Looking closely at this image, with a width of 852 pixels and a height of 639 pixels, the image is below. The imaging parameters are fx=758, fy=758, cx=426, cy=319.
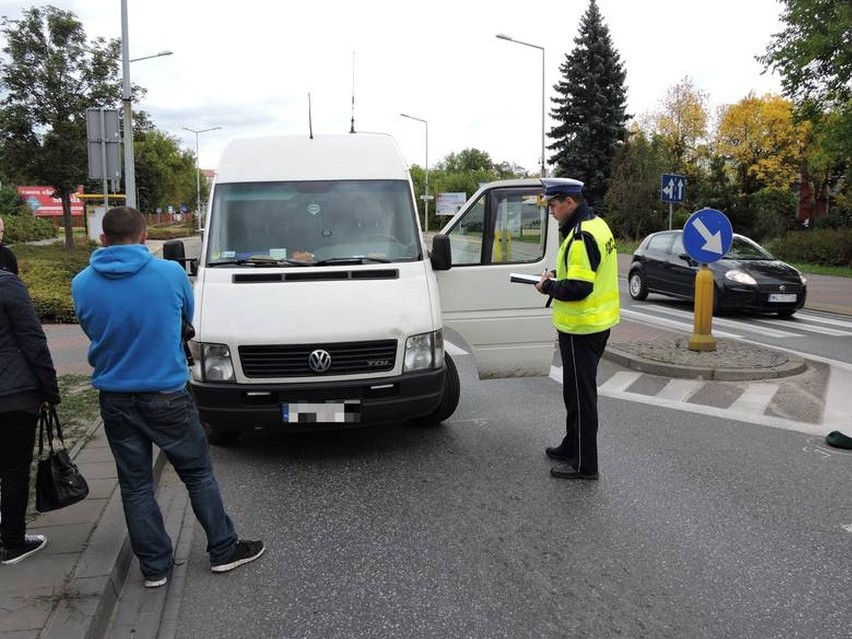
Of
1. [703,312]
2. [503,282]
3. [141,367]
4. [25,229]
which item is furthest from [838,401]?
[25,229]

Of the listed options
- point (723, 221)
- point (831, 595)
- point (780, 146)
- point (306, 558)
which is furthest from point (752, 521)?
point (780, 146)

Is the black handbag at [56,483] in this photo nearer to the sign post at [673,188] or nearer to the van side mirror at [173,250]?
the van side mirror at [173,250]

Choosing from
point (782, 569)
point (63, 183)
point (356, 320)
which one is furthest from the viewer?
point (63, 183)

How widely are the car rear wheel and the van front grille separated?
12.8 m

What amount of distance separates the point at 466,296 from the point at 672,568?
2915 mm

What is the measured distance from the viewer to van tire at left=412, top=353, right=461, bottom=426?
607 centimetres

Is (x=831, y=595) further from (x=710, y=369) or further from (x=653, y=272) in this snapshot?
(x=653, y=272)

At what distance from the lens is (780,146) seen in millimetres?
50812

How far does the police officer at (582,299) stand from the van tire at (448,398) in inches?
46.8

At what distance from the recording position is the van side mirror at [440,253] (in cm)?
581

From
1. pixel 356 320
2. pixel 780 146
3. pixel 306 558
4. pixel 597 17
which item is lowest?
pixel 306 558

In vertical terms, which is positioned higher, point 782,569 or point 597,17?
point 597,17

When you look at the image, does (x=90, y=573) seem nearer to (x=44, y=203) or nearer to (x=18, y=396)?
(x=18, y=396)

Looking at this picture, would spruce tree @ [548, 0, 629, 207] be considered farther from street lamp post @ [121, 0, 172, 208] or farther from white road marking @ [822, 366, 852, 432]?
white road marking @ [822, 366, 852, 432]
